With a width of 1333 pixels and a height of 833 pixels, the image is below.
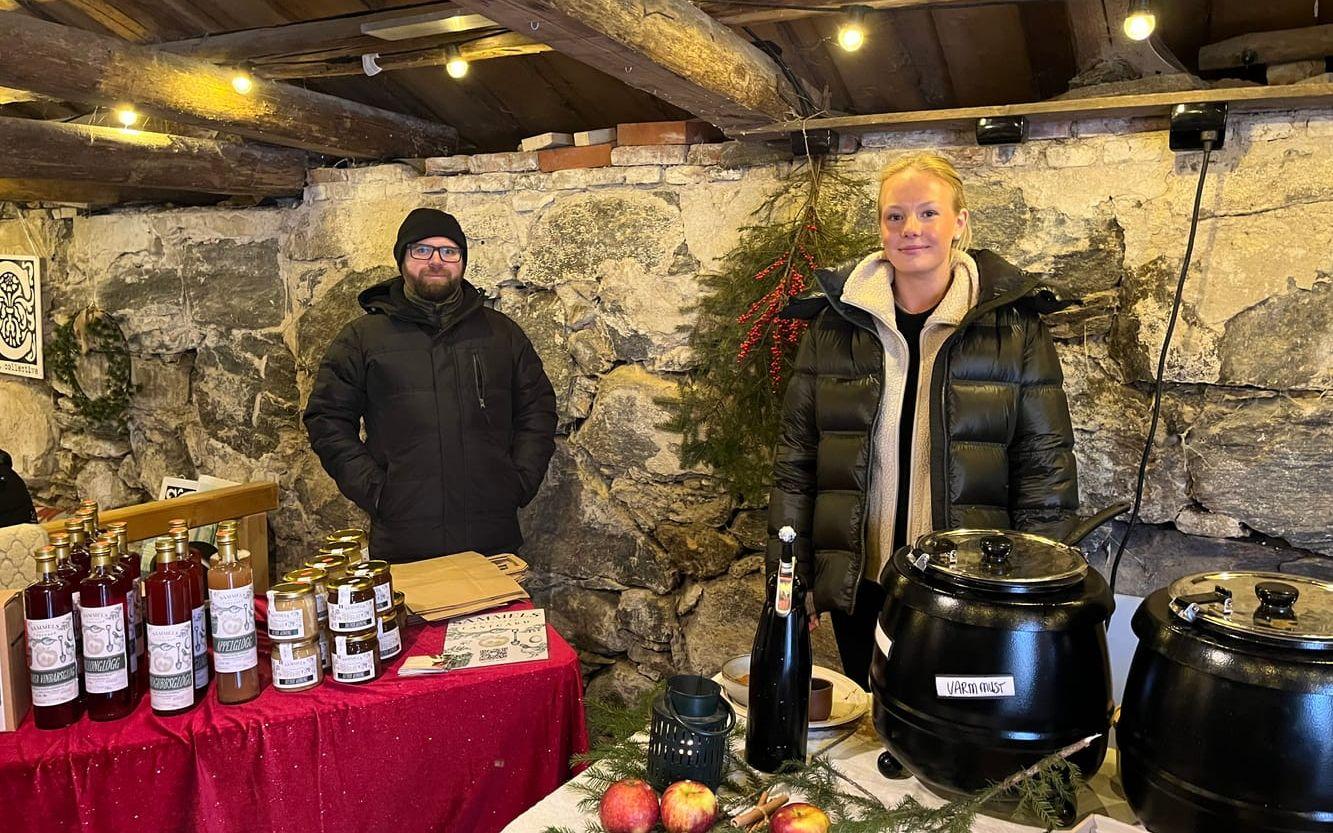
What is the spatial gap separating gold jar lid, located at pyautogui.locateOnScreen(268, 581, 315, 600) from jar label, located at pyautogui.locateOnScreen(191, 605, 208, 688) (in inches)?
4.7

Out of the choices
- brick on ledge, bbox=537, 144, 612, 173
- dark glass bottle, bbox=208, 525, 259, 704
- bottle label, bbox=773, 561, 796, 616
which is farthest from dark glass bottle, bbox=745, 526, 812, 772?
brick on ledge, bbox=537, 144, 612, 173

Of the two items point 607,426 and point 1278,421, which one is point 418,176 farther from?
point 1278,421

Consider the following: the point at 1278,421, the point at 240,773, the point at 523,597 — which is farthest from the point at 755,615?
the point at 240,773

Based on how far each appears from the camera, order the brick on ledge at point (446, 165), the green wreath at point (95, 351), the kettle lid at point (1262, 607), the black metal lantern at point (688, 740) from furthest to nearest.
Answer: the green wreath at point (95, 351) → the brick on ledge at point (446, 165) → the black metal lantern at point (688, 740) → the kettle lid at point (1262, 607)

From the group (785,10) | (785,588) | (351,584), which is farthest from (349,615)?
(785,10)

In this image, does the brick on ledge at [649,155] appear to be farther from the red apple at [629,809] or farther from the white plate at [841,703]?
the red apple at [629,809]

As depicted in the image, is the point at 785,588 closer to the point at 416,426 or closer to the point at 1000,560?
the point at 1000,560

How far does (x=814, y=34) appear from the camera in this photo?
8.40 ft

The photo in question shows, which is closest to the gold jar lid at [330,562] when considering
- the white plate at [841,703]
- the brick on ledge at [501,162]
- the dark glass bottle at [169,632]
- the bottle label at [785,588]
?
the dark glass bottle at [169,632]

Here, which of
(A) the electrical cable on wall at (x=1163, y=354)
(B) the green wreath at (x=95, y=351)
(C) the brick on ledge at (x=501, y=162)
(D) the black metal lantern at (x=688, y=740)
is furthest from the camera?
(B) the green wreath at (x=95, y=351)

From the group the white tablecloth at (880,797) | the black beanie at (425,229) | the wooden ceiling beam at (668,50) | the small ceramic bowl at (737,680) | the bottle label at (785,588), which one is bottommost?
the white tablecloth at (880,797)

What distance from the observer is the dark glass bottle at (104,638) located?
1544mm

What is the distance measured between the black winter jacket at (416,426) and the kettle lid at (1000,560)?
1.69 meters

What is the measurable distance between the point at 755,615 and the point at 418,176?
1.82 metres
